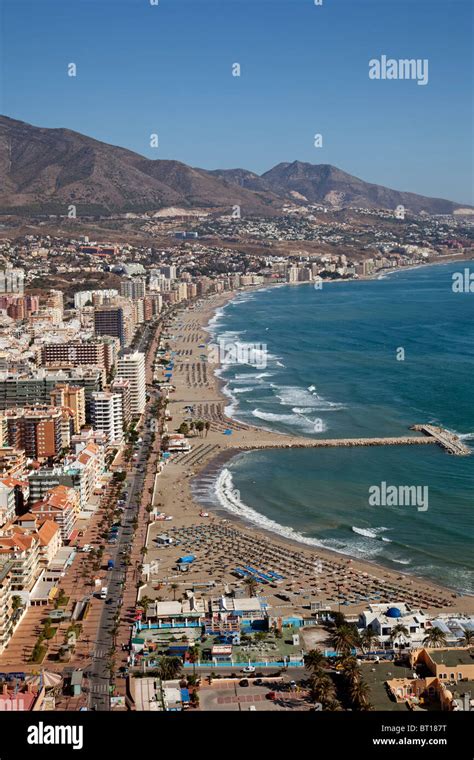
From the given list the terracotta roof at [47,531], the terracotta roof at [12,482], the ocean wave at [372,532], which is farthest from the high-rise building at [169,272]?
the terracotta roof at [47,531]

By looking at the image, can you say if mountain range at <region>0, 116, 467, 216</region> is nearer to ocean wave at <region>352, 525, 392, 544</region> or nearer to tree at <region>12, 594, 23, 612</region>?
ocean wave at <region>352, 525, 392, 544</region>

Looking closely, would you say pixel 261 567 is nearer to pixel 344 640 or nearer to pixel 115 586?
pixel 115 586

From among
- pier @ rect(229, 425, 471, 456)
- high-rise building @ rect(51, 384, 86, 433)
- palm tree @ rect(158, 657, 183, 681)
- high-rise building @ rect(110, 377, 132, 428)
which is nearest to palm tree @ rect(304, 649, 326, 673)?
palm tree @ rect(158, 657, 183, 681)

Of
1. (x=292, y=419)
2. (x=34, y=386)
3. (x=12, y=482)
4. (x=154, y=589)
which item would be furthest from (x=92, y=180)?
(x=154, y=589)

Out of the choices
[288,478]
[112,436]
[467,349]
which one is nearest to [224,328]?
[467,349]

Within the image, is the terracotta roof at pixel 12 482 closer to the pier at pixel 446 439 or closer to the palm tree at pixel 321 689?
the palm tree at pixel 321 689
